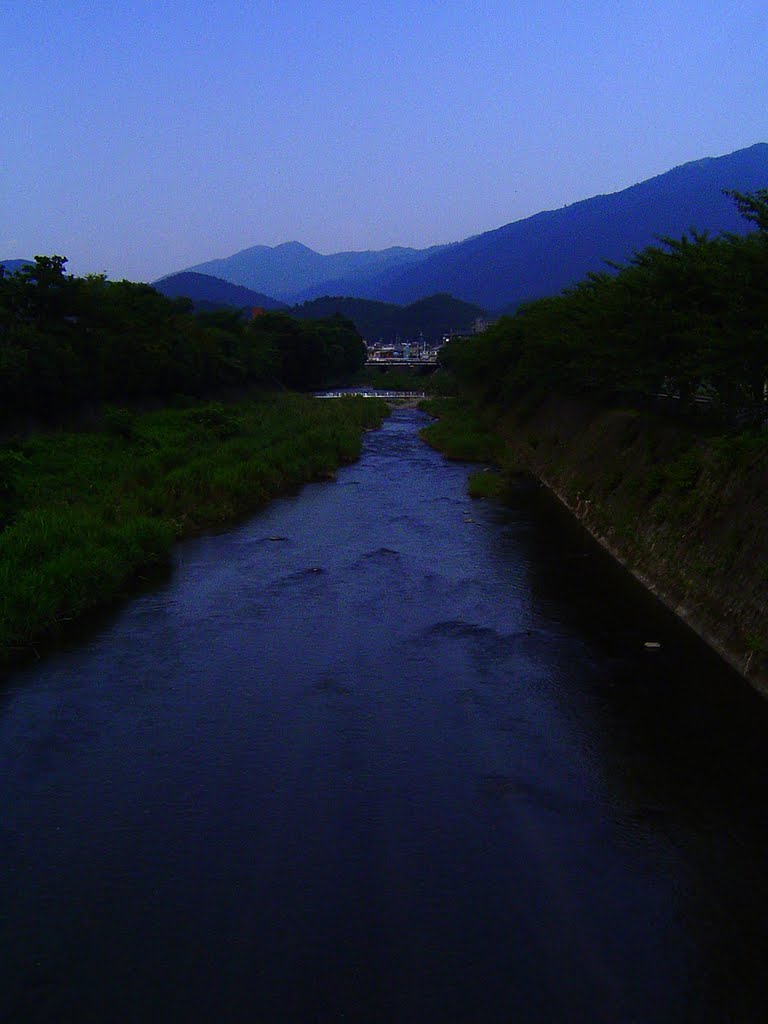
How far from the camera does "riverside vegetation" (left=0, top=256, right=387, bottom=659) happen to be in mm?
19359

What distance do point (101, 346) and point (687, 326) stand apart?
3199 centimetres

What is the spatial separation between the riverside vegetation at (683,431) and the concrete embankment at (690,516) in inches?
1.6

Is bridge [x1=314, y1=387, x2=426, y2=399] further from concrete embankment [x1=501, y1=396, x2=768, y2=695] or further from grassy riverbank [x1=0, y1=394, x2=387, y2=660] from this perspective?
concrete embankment [x1=501, y1=396, x2=768, y2=695]

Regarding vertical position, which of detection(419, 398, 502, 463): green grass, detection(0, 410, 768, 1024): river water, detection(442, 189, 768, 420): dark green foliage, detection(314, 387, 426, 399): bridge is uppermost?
detection(442, 189, 768, 420): dark green foliage

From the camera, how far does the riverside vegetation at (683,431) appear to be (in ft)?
54.2

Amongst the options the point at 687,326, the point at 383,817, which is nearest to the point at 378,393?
the point at 687,326

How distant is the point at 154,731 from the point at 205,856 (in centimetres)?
358

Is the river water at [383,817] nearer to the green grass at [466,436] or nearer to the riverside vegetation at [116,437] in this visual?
the riverside vegetation at [116,437]

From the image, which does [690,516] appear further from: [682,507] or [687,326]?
[687,326]

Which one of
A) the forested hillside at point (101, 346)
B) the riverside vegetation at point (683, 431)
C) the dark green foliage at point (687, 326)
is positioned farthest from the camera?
the forested hillside at point (101, 346)

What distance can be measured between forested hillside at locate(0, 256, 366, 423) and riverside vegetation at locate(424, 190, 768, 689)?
20546 mm

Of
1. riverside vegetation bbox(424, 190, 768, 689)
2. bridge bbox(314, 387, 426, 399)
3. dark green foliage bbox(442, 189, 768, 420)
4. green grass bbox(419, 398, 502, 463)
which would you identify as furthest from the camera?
bridge bbox(314, 387, 426, 399)

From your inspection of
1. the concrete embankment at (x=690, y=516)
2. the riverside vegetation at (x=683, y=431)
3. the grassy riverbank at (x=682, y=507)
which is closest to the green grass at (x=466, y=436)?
the riverside vegetation at (x=683, y=431)

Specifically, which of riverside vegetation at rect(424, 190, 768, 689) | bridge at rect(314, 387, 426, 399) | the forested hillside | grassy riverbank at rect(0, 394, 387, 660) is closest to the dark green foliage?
riverside vegetation at rect(424, 190, 768, 689)
